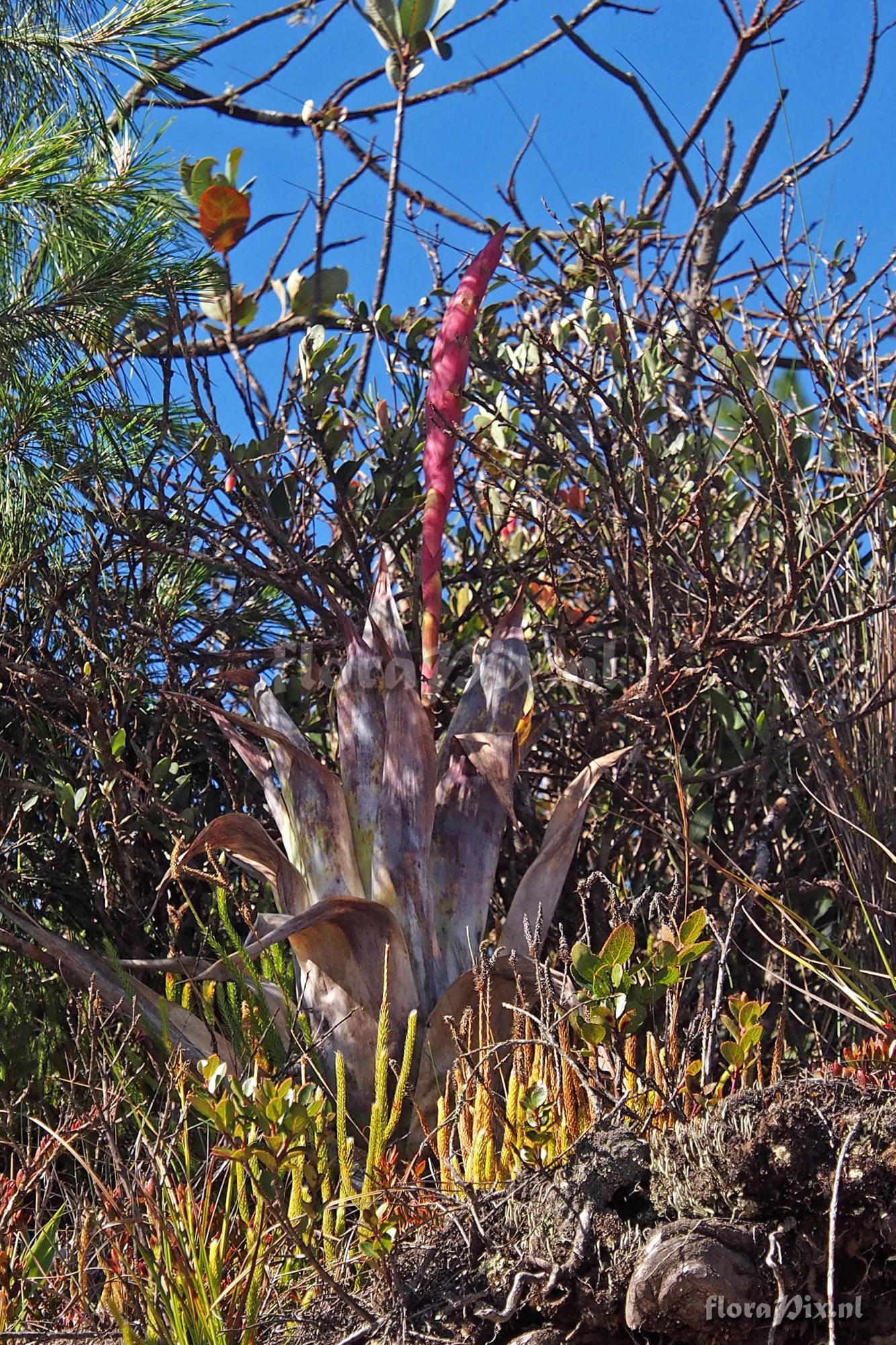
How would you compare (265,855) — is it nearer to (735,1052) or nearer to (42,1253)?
(42,1253)

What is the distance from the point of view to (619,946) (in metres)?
1.56

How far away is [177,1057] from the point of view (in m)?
1.93

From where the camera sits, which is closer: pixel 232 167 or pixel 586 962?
pixel 586 962

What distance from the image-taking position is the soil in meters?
1.35

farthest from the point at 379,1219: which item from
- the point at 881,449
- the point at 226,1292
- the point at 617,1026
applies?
the point at 881,449

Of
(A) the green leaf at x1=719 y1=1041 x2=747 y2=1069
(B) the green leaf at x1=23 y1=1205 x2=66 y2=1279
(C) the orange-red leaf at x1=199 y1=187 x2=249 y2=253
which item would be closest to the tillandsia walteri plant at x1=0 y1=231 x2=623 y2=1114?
(B) the green leaf at x1=23 y1=1205 x2=66 y2=1279

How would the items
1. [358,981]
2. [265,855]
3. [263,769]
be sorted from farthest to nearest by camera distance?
[263,769]
[265,855]
[358,981]

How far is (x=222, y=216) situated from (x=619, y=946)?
6.70 feet

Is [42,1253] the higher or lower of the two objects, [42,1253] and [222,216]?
the lower

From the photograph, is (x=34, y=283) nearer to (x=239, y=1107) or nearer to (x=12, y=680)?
(x=12, y=680)

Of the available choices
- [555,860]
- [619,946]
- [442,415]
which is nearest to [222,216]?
[442,415]

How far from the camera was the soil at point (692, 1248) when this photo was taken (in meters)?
1.35

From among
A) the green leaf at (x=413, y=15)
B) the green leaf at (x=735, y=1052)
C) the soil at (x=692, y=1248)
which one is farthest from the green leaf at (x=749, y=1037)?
the green leaf at (x=413, y=15)

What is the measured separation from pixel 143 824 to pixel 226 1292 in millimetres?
1313
